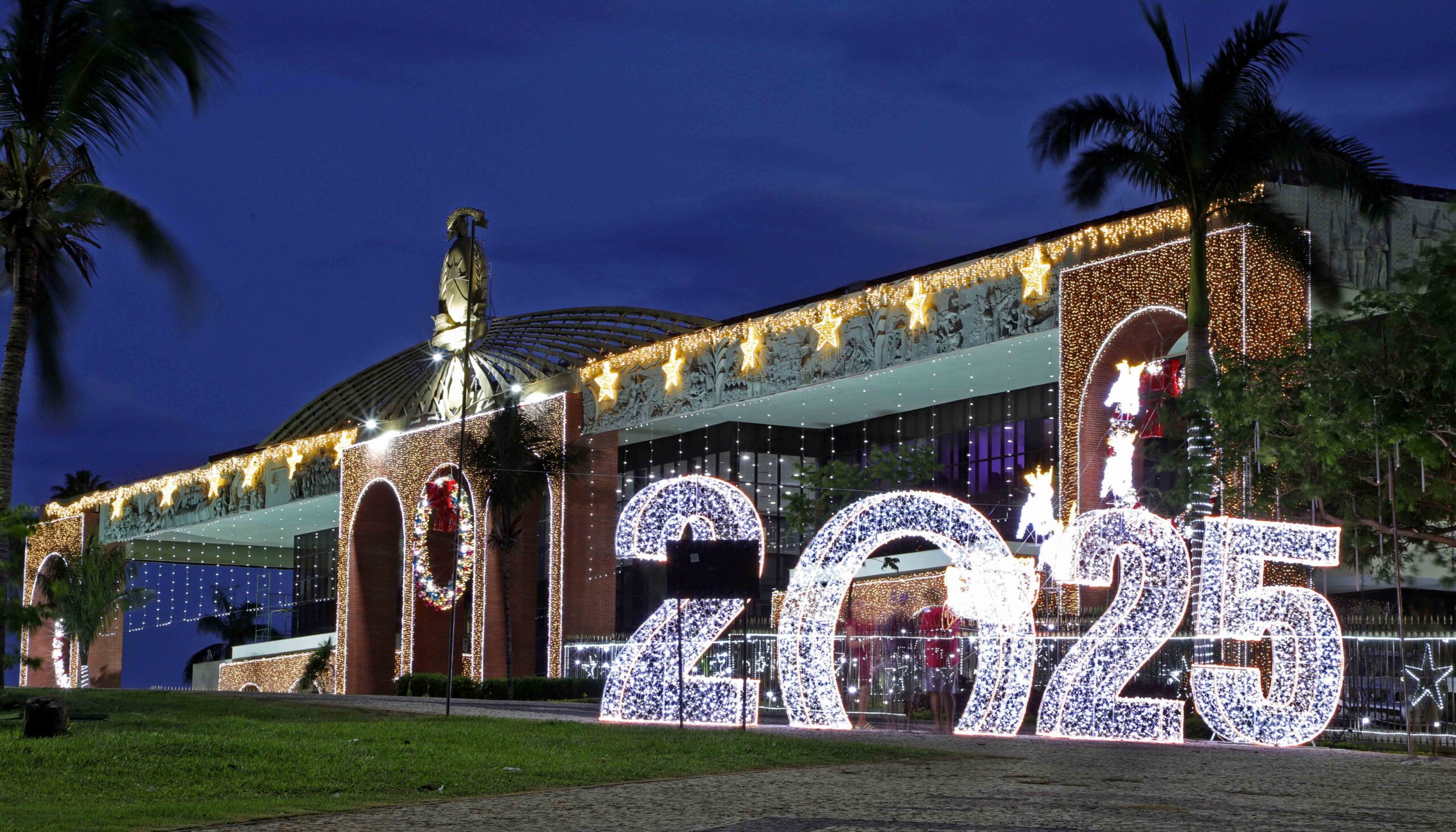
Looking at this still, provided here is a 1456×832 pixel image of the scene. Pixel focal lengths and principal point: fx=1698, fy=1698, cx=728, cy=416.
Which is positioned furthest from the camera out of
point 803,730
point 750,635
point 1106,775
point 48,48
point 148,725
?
point 750,635

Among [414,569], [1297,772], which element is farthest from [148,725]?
[414,569]

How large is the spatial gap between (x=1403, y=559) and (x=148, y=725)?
1801 centimetres

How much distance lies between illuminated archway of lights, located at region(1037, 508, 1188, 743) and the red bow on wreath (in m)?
26.0

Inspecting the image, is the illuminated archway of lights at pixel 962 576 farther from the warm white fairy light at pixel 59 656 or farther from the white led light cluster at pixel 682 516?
the warm white fairy light at pixel 59 656

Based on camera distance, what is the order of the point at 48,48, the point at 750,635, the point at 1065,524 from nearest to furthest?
the point at 48,48 → the point at 1065,524 → the point at 750,635

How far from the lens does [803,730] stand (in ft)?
73.3

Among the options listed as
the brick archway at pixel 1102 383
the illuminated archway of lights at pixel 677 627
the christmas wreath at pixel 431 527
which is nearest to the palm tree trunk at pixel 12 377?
the illuminated archway of lights at pixel 677 627

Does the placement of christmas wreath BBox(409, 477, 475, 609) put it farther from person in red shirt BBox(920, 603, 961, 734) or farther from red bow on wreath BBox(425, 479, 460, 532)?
person in red shirt BBox(920, 603, 961, 734)

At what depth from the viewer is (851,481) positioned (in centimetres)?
4047

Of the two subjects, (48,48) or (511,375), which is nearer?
(48,48)

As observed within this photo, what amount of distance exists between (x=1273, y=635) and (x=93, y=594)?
42.5m

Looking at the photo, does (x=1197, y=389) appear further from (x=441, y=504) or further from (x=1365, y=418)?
(x=441, y=504)

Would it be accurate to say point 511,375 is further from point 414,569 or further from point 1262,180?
point 1262,180

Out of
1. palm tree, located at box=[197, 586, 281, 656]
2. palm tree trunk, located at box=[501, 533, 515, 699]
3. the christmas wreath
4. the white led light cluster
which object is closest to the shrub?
palm tree trunk, located at box=[501, 533, 515, 699]
